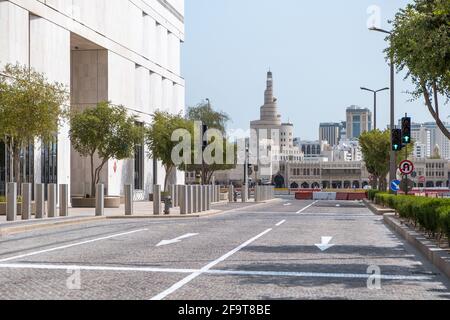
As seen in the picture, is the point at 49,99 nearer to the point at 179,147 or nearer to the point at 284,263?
the point at 284,263

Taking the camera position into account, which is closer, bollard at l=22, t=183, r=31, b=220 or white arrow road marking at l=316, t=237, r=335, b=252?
white arrow road marking at l=316, t=237, r=335, b=252

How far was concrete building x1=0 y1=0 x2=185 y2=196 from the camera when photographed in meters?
40.9

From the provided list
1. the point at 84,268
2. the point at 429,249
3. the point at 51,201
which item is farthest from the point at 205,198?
the point at 84,268

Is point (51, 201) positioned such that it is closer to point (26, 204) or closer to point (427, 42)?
point (26, 204)

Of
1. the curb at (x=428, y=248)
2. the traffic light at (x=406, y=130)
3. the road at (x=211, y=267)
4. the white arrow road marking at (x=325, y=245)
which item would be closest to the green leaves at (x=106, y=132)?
the traffic light at (x=406, y=130)

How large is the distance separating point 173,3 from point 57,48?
32.3 m

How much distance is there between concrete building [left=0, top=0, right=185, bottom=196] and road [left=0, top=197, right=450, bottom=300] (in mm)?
19157

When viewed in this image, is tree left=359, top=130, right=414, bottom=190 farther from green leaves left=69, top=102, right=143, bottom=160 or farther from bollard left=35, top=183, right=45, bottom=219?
bollard left=35, top=183, right=45, bottom=219

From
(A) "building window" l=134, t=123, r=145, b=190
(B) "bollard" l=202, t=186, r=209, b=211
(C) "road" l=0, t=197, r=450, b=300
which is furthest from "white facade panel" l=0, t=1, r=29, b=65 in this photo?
(A) "building window" l=134, t=123, r=145, b=190

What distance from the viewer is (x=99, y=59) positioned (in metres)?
53.2

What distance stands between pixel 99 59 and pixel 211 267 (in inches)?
1690

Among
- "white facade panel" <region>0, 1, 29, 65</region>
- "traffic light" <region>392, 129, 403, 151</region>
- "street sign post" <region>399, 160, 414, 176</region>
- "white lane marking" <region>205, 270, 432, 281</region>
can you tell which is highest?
"white facade panel" <region>0, 1, 29, 65</region>

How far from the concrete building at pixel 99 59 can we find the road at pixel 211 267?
19157 mm

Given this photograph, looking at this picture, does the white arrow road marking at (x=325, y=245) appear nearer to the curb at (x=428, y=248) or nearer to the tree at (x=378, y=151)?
the curb at (x=428, y=248)
